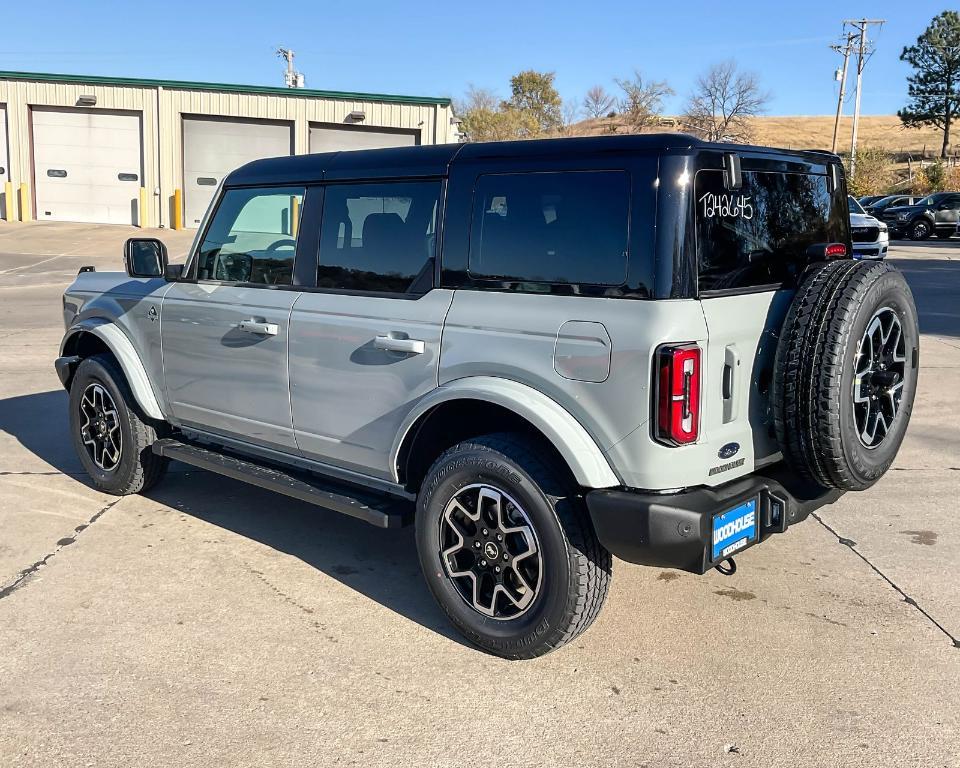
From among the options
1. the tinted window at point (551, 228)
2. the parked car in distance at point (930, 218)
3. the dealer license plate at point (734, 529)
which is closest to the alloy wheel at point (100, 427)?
the tinted window at point (551, 228)

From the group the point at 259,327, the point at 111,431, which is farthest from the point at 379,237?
the point at 111,431

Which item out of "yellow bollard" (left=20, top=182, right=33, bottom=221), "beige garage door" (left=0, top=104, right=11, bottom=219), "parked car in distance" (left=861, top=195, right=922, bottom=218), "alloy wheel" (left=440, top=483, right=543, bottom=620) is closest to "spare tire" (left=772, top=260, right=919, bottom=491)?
"alloy wheel" (left=440, top=483, right=543, bottom=620)

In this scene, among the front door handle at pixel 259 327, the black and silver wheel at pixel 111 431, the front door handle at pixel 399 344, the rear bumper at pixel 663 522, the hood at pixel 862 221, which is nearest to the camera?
the rear bumper at pixel 663 522

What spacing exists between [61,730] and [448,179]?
8.06ft

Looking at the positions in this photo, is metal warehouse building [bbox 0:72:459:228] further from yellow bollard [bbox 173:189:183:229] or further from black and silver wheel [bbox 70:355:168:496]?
black and silver wheel [bbox 70:355:168:496]

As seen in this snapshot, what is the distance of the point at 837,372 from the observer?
3.22 meters

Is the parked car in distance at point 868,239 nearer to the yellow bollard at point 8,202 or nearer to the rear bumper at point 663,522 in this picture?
the rear bumper at point 663,522

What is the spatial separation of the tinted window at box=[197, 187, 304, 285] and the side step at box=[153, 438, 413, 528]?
916mm

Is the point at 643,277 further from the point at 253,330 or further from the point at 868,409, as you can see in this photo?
the point at 253,330

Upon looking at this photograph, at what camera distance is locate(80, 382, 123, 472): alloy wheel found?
17.8 feet

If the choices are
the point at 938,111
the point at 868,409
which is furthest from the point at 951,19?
the point at 868,409

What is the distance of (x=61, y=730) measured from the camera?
121 inches

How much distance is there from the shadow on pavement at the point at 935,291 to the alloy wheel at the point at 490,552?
1005cm

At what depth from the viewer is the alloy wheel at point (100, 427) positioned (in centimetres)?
542
